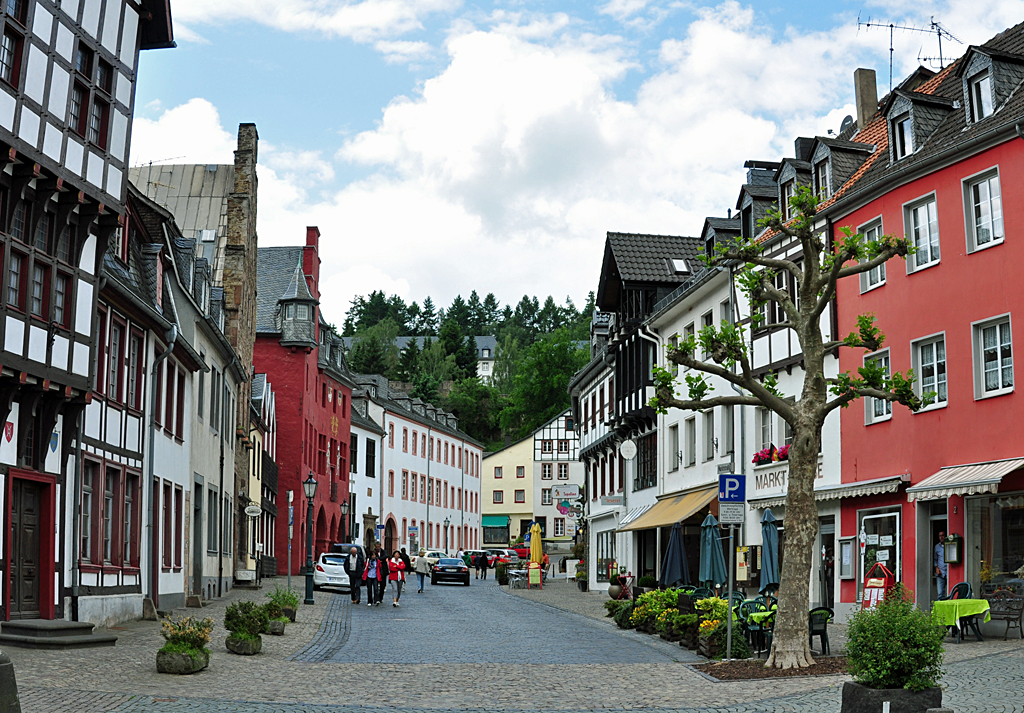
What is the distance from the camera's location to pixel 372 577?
3503 centimetres

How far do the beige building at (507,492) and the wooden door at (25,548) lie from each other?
8338cm

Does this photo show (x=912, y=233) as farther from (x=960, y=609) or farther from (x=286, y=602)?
(x=286, y=602)

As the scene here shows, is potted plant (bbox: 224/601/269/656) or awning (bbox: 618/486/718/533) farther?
awning (bbox: 618/486/718/533)

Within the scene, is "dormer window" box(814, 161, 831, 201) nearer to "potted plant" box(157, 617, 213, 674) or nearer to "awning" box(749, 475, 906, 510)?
"awning" box(749, 475, 906, 510)

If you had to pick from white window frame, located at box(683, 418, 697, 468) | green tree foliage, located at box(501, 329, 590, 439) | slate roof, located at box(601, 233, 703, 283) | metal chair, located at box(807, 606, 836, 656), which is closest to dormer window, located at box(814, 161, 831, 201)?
white window frame, located at box(683, 418, 697, 468)

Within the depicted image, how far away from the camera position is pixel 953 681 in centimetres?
1429

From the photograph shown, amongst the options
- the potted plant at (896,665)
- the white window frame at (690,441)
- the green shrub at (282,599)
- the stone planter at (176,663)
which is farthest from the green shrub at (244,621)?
the white window frame at (690,441)

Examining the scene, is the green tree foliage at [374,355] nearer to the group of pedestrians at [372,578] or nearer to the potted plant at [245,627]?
the group of pedestrians at [372,578]

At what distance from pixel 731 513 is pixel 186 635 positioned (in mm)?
7623

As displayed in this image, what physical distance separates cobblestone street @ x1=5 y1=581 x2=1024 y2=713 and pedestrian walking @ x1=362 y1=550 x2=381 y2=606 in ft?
35.1

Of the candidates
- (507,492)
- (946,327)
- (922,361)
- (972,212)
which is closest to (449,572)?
(922,361)

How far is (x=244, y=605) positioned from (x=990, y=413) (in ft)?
44.0

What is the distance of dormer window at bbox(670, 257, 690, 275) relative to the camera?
42.2 meters

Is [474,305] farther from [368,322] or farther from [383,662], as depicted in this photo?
[383,662]
